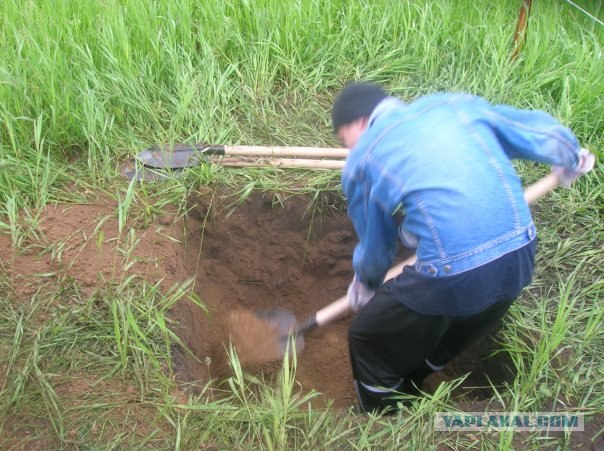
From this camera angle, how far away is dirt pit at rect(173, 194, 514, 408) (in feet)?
9.56

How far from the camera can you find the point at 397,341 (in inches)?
87.4

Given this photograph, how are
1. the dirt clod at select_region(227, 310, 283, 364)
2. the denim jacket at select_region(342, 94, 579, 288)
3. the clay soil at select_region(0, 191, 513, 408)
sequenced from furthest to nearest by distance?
the dirt clod at select_region(227, 310, 283, 364), the clay soil at select_region(0, 191, 513, 408), the denim jacket at select_region(342, 94, 579, 288)

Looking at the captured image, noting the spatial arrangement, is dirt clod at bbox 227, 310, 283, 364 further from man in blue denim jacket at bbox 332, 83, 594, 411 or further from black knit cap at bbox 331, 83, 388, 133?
black knit cap at bbox 331, 83, 388, 133

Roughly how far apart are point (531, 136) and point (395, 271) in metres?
0.74

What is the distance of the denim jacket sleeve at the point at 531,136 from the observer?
1.93 m

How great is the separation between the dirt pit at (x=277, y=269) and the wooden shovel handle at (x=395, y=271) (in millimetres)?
516

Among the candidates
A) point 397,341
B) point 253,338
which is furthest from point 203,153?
point 397,341

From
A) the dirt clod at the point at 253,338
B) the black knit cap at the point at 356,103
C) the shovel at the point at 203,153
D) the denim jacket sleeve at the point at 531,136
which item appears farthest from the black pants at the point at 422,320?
the shovel at the point at 203,153

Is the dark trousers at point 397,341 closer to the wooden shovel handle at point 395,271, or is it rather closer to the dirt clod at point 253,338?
the wooden shovel handle at point 395,271

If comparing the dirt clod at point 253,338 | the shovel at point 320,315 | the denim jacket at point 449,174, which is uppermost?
the denim jacket at point 449,174

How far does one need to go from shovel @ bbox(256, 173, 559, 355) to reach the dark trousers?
6.1 inches

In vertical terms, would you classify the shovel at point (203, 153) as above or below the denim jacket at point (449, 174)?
below

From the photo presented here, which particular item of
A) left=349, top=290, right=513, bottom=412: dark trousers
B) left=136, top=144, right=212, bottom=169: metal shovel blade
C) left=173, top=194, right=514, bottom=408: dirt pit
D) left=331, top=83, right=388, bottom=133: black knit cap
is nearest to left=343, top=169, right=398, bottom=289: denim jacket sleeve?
left=349, top=290, right=513, bottom=412: dark trousers

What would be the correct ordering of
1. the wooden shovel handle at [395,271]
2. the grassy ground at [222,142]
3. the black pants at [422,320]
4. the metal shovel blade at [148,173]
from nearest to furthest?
the black pants at [422,320]
the grassy ground at [222,142]
the wooden shovel handle at [395,271]
the metal shovel blade at [148,173]
